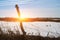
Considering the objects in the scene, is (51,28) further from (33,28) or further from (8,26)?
(8,26)

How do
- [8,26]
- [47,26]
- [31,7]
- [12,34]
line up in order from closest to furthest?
[12,34] < [8,26] < [47,26] < [31,7]

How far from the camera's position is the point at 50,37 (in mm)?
7262

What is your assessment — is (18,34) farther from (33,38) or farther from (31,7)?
(31,7)

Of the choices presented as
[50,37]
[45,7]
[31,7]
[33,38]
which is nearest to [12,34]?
[33,38]

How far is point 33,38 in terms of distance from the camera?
7211 mm

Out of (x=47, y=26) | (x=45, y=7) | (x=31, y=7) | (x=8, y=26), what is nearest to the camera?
(x=8, y=26)

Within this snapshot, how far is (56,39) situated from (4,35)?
76.1 inches

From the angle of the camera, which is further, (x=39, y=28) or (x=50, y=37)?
(x=39, y=28)

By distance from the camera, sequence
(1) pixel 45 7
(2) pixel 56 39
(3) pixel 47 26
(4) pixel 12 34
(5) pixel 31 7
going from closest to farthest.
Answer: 1. (2) pixel 56 39
2. (4) pixel 12 34
3. (3) pixel 47 26
4. (5) pixel 31 7
5. (1) pixel 45 7

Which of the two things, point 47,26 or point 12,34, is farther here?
point 47,26

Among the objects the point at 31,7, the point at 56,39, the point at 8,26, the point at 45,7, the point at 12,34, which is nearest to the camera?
the point at 56,39

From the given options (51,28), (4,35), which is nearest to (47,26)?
(51,28)

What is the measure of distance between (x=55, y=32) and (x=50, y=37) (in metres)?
0.78

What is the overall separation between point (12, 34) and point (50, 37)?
1386 millimetres
